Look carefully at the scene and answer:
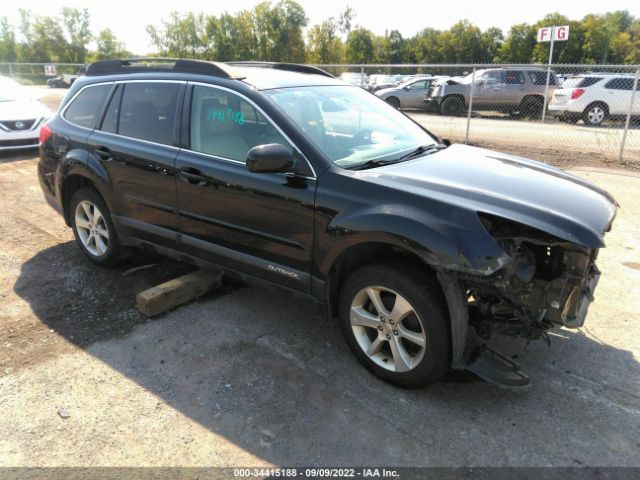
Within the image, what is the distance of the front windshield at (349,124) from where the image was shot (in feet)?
11.3

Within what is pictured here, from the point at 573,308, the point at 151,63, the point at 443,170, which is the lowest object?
the point at 573,308

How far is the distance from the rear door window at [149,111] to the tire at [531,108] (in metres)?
15.6

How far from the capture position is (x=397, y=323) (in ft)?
9.86

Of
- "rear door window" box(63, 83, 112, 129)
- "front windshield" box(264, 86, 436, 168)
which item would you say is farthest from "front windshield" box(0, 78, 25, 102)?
"front windshield" box(264, 86, 436, 168)

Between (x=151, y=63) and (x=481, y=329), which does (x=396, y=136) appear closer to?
(x=481, y=329)

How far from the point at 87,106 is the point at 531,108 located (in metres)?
16.2

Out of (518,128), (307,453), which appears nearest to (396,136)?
(307,453)

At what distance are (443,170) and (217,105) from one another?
169 cm

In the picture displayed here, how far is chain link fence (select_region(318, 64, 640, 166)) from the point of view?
11.0 m

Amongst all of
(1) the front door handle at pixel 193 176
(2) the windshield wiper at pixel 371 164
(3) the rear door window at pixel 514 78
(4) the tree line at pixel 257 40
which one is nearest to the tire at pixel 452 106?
(3) the rear door window at pixel 514 78

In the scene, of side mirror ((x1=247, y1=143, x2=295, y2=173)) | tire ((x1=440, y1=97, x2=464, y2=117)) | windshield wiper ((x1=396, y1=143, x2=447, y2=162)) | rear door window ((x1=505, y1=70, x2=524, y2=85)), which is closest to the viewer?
side mirror ((x1=247, y1=143, x2=295, y2=173))

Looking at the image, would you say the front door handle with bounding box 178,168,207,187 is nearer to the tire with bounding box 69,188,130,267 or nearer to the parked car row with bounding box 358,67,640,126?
the tire with bounding box 69,188,130,267

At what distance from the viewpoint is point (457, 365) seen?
9.26 ft

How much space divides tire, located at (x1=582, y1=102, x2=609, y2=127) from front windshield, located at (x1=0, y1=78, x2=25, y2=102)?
15.1m
